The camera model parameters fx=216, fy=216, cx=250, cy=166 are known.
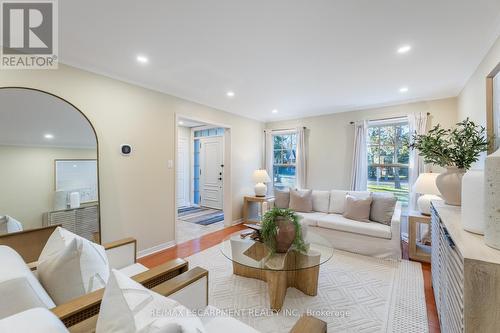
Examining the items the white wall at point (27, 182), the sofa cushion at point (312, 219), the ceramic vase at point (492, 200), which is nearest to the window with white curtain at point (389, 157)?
the sofa cushion at point (312, 219)

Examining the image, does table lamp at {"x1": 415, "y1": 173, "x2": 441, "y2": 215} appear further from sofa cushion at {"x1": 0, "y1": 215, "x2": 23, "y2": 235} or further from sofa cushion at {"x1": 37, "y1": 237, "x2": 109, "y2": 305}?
sofa cushion at {"x1": 0, "y1": 215, "x2": 23, "y2": 235}

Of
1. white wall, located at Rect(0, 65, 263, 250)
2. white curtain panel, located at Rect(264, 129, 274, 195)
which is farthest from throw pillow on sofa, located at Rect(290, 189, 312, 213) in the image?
white wall, located at Rect(0, 65, 263, 250)

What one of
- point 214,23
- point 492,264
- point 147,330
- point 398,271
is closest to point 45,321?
point 147,330

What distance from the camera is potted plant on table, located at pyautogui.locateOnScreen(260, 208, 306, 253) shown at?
1.96 meters

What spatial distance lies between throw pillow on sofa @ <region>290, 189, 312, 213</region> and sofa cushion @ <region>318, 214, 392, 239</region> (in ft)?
1.40

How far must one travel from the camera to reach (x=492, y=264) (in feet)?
2.57

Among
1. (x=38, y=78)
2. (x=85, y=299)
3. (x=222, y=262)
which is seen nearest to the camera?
(x=85, y=299)

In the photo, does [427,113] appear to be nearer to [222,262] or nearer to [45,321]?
[222,262]

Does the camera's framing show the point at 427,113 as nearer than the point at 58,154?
No

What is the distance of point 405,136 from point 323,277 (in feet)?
9.57

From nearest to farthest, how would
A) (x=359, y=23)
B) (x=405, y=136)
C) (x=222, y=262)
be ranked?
1. (x=359, y=23)
2. (x=222, y=262)
3. (x=405, y=136)

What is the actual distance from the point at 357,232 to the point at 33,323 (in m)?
3.22

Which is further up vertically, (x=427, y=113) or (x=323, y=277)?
(x=427, y=113)

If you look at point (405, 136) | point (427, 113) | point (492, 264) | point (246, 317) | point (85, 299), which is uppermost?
point (427, 113)
